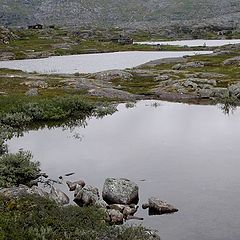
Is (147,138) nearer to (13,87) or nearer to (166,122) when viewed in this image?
(166,122)

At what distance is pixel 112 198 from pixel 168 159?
35.7ft

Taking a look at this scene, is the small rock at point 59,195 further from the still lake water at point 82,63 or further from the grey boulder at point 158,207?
the still lake water at point 82,63

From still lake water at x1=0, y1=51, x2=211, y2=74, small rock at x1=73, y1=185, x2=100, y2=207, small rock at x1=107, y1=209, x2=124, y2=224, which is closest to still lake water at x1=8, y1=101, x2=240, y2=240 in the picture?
small rock at x1=107, y1=209, x2=124, y2=224

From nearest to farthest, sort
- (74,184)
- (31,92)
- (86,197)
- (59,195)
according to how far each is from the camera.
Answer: (86,197), (59,195), (74,184), (31,92)

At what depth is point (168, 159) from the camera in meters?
42.4

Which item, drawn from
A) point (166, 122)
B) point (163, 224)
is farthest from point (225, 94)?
point (163, 224)

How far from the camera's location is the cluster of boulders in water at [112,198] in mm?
30280

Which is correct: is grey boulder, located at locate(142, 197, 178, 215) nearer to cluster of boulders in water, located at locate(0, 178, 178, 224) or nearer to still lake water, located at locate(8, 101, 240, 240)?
cluster of boulders in water, located at locate(0, 178, 178, 224)

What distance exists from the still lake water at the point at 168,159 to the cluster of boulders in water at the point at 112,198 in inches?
28.9

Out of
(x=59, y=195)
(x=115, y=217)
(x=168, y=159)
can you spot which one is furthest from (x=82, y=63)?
(x=115, y=217)

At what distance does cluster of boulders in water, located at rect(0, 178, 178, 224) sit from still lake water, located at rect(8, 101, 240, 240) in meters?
0.73

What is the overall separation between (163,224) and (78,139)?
77.2ft

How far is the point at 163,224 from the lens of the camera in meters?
29.2

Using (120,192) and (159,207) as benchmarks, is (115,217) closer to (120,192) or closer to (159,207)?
(159,207)
